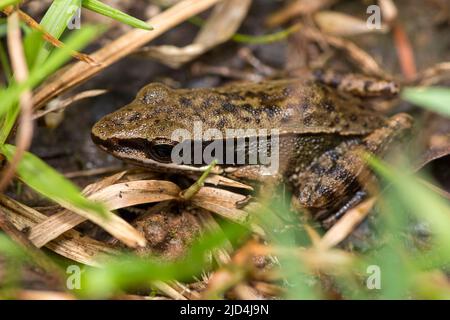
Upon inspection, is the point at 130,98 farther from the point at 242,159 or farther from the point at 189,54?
the point at 242,159

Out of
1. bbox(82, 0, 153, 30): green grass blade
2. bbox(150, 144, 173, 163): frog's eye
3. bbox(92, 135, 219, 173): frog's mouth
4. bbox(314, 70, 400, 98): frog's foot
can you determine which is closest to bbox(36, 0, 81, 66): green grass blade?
bbox(82, 0, 153, 30): green grass blade

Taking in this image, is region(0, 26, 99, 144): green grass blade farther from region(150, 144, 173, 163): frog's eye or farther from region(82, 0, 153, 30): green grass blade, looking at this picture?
region(150, 144, 173, 163): frog's eye

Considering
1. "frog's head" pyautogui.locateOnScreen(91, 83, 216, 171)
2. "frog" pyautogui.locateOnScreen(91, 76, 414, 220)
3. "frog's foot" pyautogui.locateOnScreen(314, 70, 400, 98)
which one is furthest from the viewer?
"frog's foot" pyautogui.locateOnScreen(314, 70, 400, 98)

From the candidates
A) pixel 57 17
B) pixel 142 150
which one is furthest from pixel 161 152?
pixel 57 17

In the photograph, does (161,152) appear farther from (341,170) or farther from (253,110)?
(341,170)

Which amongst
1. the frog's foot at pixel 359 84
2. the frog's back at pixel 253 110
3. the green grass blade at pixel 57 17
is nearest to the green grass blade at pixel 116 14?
the green grass blade at pixel 57 17

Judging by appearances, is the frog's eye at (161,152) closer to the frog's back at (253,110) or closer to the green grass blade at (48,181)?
the frog's back at (253,110)
